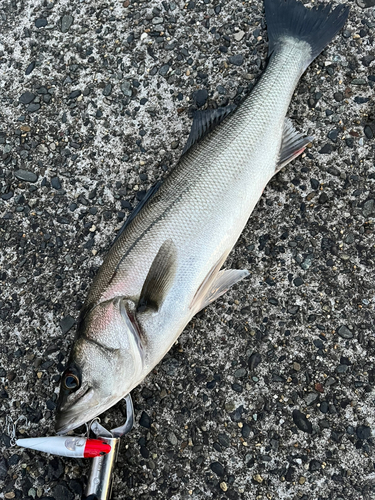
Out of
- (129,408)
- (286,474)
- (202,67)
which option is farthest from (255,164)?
(286,474)

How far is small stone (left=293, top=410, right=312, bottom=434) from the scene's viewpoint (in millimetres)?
2531

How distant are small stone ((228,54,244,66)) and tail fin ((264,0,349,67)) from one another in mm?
252

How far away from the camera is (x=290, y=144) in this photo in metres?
2.82

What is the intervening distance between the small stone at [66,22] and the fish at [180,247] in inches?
60.9

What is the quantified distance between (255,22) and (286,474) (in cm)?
319

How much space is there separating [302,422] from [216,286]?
985 mm

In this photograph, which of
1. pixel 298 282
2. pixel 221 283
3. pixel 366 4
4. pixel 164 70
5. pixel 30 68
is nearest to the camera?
pixel 221 283

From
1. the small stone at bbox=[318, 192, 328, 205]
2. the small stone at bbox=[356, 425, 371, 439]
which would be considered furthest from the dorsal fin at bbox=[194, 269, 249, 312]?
the small stone at bbox=[356, 425, 371, 439]

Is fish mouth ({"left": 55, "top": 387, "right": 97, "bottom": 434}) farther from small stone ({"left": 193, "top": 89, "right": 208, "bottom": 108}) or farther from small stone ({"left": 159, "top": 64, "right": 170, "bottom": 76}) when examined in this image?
small stone ({"left": 159, "top": 64, "right": 170, "bottom": 76})

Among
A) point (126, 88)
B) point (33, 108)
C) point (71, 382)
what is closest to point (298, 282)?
point (71, 382)

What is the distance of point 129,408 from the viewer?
2539 mm

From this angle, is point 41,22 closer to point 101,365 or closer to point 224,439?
→ point 101,365

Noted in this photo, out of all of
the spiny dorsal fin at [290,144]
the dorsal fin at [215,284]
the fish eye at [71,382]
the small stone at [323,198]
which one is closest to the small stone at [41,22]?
the spiny dorsal fin at [290,144]

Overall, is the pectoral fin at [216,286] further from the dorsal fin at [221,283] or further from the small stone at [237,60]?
the small stone at [237,60]
